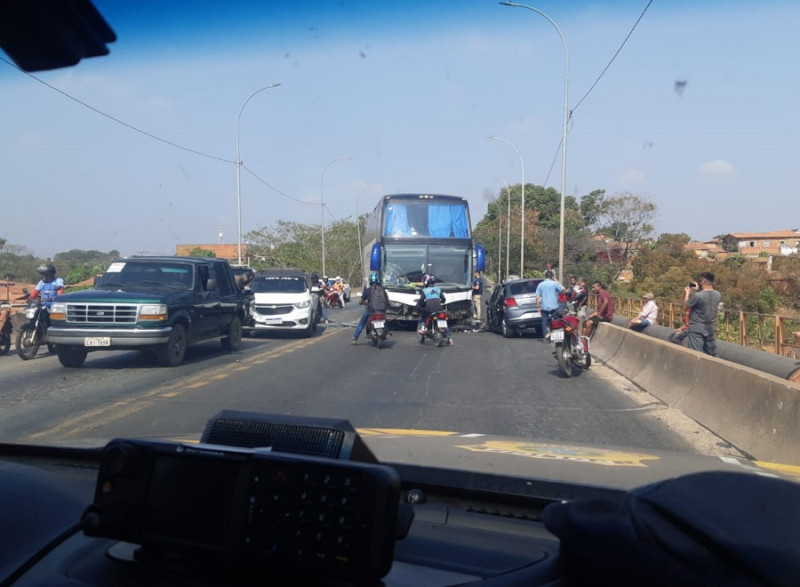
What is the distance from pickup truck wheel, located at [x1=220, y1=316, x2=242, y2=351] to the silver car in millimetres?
8180

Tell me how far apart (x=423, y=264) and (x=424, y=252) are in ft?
1.27

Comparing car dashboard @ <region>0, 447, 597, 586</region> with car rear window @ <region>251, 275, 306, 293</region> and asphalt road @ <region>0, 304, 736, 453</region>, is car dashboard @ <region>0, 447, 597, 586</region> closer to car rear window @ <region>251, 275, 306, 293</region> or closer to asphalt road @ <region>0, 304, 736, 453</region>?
asphalt road @ <region>0, 304, 736, 453</region>

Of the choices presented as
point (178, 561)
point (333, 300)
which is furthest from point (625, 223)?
point (178, 561)

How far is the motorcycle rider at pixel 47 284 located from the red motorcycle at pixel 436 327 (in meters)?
8.08

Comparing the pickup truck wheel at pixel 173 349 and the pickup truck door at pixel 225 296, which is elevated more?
the pickup truck door at pixel 225 296

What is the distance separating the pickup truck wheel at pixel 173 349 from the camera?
13.0 metres

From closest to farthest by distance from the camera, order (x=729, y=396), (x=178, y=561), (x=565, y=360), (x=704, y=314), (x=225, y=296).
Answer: (x=178, y=561) < (x=729, y=396) < (x=704, y=314) < (x=565, y=360) < (x=225, y=296)

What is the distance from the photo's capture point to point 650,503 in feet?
5.12

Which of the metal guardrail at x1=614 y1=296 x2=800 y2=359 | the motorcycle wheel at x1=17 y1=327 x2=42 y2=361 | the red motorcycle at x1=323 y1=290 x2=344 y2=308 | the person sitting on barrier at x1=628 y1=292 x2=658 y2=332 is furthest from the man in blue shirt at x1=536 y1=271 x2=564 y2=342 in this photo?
the red motorcycle at x1=323 y1=290 x2=344 y2=308

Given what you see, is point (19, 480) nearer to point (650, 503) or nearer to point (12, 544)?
point (12, 544)

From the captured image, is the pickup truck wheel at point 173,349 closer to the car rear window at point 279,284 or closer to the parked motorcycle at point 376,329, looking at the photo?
the parked motorcycle at point 376,329

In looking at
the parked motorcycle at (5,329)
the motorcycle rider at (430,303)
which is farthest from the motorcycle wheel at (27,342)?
the motorcycle rider at (430,303)

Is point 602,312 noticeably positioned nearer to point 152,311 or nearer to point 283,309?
point 283,309

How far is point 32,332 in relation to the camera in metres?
14.4
